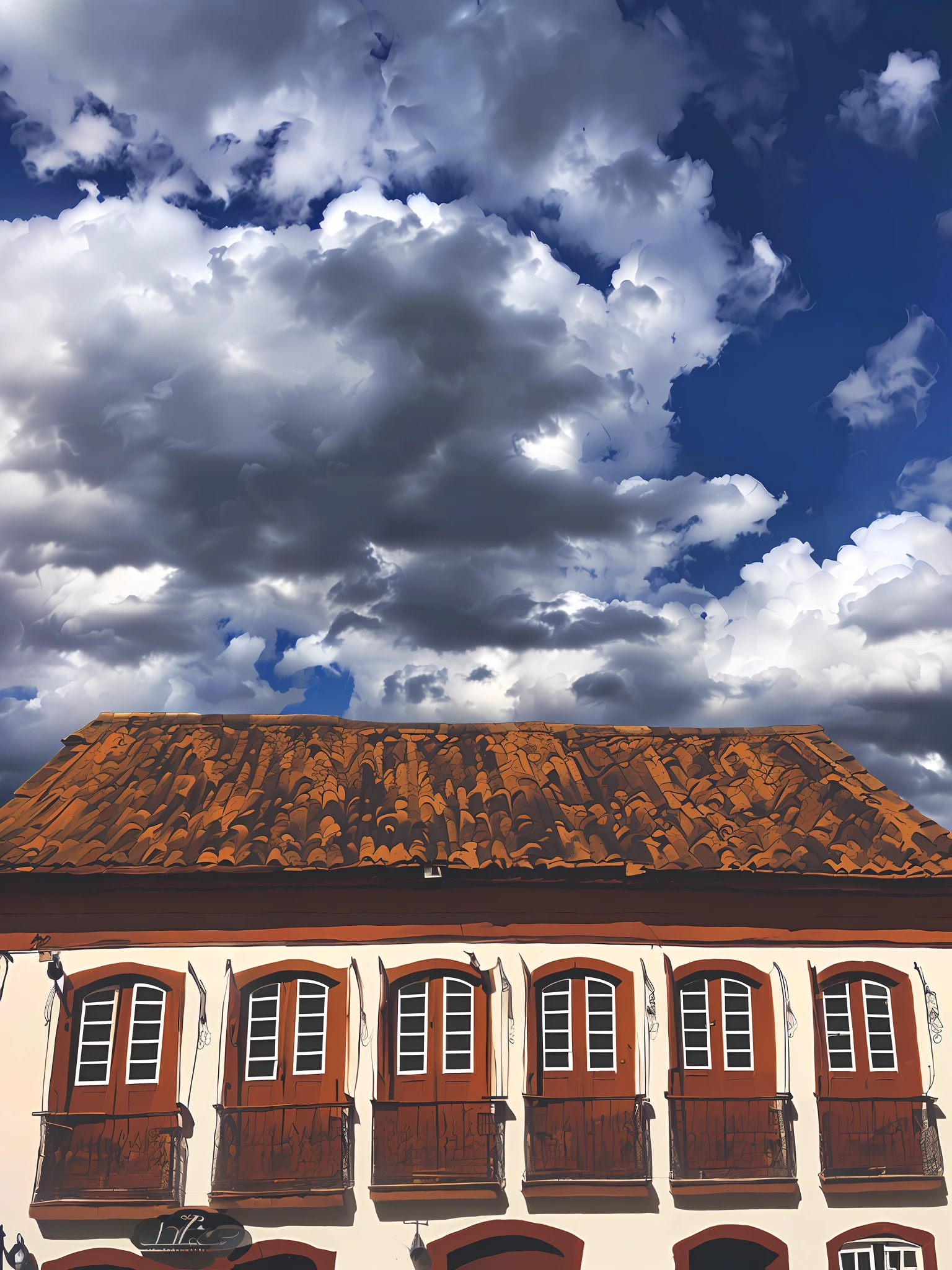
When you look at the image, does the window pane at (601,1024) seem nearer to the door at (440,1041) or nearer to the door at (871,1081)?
the door at (440,1041)

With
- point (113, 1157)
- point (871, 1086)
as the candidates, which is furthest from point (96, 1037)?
point (871, 1086)

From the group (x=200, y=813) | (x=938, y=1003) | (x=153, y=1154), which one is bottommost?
(x=153, y=1154)

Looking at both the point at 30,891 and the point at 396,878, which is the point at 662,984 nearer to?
the point at 396,878

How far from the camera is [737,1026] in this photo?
1391 centimetres

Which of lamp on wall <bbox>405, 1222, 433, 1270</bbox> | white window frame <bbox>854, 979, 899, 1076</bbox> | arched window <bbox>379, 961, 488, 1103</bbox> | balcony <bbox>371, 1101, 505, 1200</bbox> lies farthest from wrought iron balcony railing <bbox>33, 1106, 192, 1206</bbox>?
white window frame <bbox>854, 979, 899, 1076</bbox>

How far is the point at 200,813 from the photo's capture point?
1478cm

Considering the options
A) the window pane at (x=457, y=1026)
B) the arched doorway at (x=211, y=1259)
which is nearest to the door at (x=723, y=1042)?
the window pane at (x=457, y=1026)

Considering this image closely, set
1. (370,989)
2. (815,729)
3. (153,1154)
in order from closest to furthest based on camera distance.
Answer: (153,1154), (370,989), (815,729)

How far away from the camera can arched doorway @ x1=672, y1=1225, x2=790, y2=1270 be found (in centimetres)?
1287

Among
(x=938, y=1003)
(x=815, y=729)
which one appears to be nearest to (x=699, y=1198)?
(x=938, y=1003)

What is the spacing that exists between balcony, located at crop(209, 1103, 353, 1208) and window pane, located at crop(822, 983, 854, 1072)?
777 centimetres

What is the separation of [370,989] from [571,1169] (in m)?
4.01

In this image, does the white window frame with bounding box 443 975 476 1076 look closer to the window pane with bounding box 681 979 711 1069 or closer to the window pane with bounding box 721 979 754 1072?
the window pane with bounding box 681 979 711 1069

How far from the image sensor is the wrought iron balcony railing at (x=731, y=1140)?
13.1m
